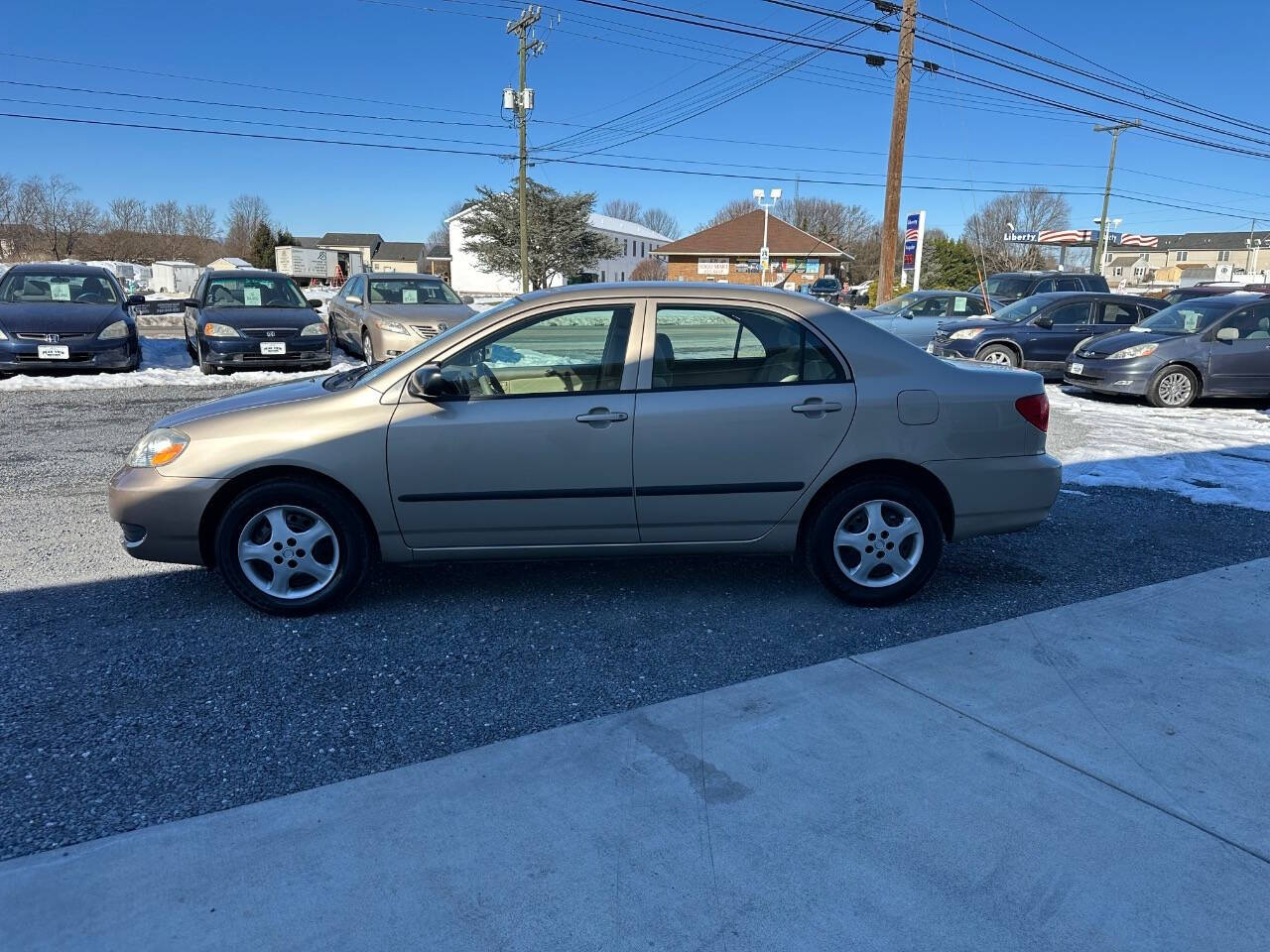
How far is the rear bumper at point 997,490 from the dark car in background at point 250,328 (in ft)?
36.3

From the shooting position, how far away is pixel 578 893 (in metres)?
2.40

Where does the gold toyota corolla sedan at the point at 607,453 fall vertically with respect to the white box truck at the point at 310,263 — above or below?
below

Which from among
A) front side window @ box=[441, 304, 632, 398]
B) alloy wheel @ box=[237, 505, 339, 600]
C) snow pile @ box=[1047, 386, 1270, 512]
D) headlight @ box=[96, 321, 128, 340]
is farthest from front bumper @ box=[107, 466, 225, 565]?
headlight @ box=[96, 321, 128, 340]

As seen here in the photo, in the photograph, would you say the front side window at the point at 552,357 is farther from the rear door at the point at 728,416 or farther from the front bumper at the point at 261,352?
the front bumper at the point at 261,352

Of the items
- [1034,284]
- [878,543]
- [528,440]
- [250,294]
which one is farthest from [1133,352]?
[250,294]

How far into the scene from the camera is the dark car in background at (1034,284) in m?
20.8

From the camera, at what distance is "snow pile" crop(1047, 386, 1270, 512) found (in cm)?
731

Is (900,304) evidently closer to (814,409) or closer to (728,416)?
(814,409)

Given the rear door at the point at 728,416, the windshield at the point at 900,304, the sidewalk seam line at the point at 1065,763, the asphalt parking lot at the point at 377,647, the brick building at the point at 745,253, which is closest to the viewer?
the sidewalk seam line at the point at 1065,763

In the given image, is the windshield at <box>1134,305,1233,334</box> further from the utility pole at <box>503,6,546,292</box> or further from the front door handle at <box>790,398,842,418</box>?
the utility pole at <box>503,6,546,292</box>

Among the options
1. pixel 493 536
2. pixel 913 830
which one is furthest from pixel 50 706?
pixel 913 830

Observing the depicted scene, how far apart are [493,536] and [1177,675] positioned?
3084 mm

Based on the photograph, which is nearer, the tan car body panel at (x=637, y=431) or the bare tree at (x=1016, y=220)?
the tan car body panel at (x=637, y=431)

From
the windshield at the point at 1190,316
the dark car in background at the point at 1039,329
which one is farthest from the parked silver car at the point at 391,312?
the windshield at the point at 1190,316
